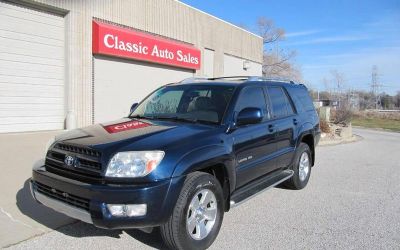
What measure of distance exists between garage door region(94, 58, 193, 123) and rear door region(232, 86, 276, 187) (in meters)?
9.14

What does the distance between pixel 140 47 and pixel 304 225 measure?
11159 millimetres

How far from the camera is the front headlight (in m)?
3.90

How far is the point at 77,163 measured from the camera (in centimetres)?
416

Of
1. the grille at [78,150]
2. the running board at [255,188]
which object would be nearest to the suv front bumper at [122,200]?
the grille at [78,150]

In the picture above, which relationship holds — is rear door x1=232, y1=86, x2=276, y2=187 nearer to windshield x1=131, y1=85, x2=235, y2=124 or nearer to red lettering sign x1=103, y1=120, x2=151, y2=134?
windshield x1=131, y1=85, x2=235, y2=124

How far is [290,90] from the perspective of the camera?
7203 millimetres

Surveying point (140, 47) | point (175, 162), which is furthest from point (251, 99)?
point (140, 47)

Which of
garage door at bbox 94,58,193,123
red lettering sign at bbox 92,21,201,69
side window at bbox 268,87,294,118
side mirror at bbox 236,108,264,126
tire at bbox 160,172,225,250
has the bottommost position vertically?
tire at bbox 160,172,225,250

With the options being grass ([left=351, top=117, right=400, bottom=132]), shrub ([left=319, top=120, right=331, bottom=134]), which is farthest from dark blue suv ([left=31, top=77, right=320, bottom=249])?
grass ([left=351, top=117, right=400, bottom=132])

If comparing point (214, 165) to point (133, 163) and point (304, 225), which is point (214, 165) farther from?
point (304, 225)

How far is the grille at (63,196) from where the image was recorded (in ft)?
13.0

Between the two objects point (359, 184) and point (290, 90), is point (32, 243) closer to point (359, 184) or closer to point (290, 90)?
point (290, 90)

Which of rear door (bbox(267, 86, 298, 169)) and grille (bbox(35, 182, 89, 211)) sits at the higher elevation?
rear door (bbox(267, 86, 298, 169))

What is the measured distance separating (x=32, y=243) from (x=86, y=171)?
1186 mm
